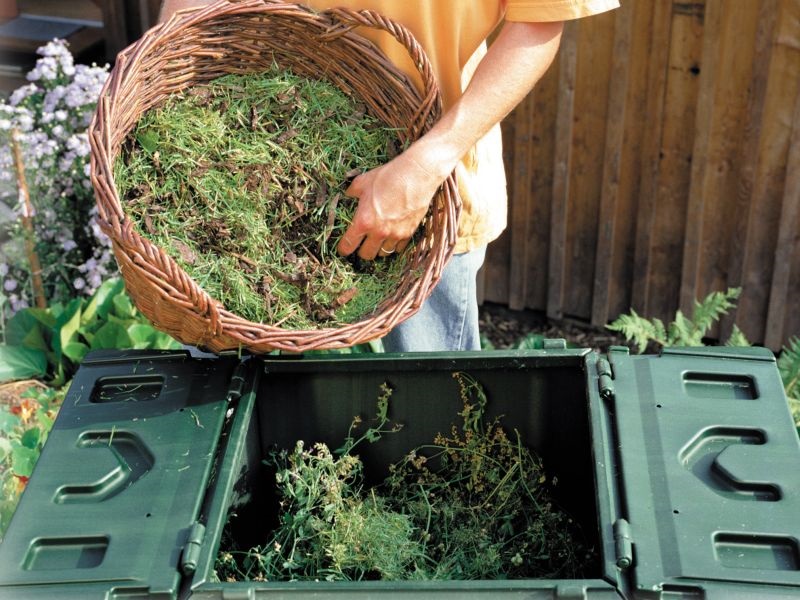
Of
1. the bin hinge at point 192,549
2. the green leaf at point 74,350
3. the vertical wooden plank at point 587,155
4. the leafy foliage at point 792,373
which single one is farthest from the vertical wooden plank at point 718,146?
the bin hinge at point 192,549

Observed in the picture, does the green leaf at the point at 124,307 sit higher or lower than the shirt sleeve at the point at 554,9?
higher

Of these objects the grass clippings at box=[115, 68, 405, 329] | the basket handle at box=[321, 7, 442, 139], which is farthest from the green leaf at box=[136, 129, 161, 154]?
the basket handle at box=[321, 7, 442, 139]

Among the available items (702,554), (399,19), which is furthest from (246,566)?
(399,19)

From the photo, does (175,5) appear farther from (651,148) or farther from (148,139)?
(651,148)

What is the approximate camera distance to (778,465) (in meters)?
1.71

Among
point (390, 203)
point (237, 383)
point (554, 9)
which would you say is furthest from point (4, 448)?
point (554, 9)

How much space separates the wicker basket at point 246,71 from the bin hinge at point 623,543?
0.53 m

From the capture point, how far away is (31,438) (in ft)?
9.78

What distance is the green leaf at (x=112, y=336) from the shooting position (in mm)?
3336

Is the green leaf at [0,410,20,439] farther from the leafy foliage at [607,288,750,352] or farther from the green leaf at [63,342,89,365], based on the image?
the leafy foliage at [607,288,750,352]

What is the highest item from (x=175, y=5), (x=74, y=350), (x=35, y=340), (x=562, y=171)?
(x=562, y=171)

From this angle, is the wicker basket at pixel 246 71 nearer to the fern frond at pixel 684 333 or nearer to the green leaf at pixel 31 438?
the green leaf at pixel 31 438

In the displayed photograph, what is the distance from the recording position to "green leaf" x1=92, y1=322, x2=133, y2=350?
10.9ft

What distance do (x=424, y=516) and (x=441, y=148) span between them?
2.37ft
